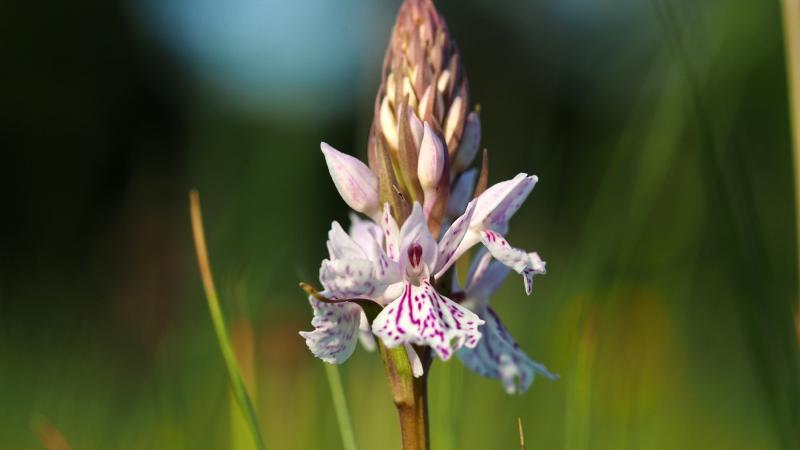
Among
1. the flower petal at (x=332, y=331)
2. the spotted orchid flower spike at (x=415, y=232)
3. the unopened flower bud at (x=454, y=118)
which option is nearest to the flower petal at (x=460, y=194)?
the spotted orchid flower spike at (x=415, y=232)

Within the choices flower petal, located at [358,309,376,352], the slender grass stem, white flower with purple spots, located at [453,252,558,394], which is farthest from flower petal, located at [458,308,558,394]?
the slender grass stem

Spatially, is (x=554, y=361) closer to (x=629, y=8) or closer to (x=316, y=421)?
(x=316, y=421)

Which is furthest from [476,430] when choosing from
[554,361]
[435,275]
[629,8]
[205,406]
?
[629,8]

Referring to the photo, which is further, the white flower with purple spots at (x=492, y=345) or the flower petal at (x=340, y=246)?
the white flower with purple spots at (x=492, y=345)

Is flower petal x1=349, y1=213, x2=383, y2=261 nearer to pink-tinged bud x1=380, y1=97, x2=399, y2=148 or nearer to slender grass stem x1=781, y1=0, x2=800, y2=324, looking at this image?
pink-tinged bud x1=380, y1=97, x2=399, y2=148

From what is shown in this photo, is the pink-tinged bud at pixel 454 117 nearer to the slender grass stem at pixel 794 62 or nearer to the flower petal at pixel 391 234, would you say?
the flower petal at pixel 391 234

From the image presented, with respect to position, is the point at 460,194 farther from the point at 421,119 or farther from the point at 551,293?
the point at 551,293
